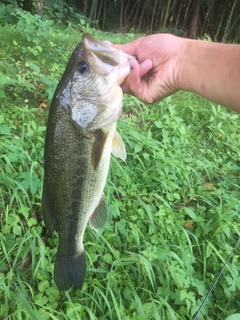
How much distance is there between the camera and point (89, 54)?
1611 mm

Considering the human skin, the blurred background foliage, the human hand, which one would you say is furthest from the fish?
the blurred background foliage

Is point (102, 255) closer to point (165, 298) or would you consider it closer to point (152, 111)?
point (165, 298)

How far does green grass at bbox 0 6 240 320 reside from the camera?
2.36 metres

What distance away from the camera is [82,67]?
1.64 meters

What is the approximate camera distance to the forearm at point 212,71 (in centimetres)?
175

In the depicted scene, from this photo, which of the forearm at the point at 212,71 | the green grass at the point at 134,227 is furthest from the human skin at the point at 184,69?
the green grass at the point at 134,227

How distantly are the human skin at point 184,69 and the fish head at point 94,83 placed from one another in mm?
144

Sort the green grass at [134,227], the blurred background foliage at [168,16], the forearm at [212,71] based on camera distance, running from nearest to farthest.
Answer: the forearm at [212,71], the green grass at [134,227], the blurred background foliage at [168,16]

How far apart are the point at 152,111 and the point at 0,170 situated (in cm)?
222

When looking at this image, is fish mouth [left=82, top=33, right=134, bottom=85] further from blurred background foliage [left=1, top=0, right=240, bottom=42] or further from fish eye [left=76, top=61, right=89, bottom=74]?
blurred background foliage [left=1, top=0, right=240, bottom=42]

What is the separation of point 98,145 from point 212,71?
737 millimetres

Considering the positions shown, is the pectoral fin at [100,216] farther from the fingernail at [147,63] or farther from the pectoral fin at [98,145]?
the fingernail at [147,63]

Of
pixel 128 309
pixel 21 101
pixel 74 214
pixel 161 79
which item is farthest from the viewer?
pixel 21 101

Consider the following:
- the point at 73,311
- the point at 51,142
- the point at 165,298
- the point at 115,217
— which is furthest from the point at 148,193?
the point at 51,142
